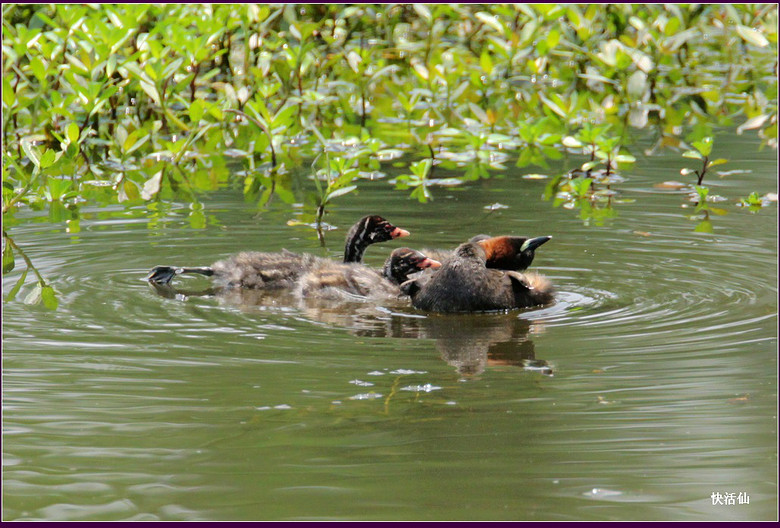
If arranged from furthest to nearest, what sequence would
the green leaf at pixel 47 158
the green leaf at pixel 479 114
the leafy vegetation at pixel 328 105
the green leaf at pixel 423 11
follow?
the green leaf at pixel 423 11 → the green leaf at pixel 479 114 → the leafy vegetation at pixel 328 105 → the green leaf at pixel 47 158

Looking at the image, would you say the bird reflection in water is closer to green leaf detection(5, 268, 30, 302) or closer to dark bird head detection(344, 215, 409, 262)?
dark bird head detection(344, 215, 409, 262)

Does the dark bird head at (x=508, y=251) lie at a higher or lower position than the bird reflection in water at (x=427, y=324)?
higher

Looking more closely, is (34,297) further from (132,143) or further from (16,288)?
(132,143)

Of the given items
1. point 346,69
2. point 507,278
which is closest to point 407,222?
point 507,278

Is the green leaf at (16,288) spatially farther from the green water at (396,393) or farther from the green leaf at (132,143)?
the green leaf at (132,143)

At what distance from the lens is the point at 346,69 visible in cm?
1543

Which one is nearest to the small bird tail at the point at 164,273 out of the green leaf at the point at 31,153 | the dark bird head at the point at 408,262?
the dark bird head at the point at 408,262

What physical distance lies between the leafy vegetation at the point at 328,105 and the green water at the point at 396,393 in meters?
1.62

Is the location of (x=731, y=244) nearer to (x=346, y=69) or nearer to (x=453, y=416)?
(x=453, y=416)

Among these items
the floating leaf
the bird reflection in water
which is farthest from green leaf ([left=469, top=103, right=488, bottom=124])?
the floating leaf

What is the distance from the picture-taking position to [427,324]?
20.0 ft

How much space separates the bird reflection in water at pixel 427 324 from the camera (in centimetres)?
532

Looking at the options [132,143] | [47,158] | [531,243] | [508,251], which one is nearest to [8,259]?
[47,158]

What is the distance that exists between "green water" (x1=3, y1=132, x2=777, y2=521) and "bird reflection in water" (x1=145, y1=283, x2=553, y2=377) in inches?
0.9
